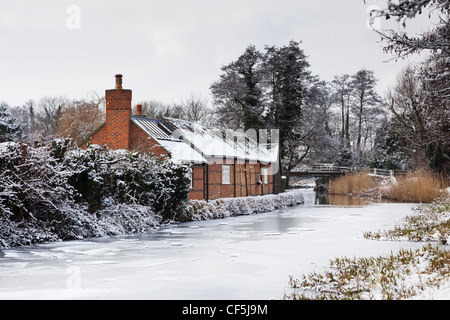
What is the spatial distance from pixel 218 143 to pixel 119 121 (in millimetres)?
7073

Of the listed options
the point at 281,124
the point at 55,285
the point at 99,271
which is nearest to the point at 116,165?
the point at 99,271

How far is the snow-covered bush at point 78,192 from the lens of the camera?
11.9 meters

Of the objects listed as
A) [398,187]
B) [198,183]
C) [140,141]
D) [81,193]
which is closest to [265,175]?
[398,187]

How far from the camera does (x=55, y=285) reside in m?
6.92

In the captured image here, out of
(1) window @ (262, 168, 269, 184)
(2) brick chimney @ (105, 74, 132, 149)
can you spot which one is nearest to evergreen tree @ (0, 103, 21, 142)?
(2) brick chimney @ (105, 74, 132, 149)

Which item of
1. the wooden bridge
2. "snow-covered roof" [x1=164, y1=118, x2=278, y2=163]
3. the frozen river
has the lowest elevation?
the frozen river

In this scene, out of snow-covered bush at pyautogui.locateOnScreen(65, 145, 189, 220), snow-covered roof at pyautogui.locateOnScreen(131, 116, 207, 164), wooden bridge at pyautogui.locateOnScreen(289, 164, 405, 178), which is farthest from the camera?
wooden bridge at pyautogui.locateOnScreen(289, 164, 405, 178)

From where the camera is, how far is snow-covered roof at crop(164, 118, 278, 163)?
26.9m

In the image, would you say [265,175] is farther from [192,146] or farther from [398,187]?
[192,146]

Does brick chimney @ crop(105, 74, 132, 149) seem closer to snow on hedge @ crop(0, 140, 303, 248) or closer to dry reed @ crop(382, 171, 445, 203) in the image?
snow on hedge @ crop(0, 140, 303, 248)

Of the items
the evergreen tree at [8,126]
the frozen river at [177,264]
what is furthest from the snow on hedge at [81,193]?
the evergreen tree at [8,126]

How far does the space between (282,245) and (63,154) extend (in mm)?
7017

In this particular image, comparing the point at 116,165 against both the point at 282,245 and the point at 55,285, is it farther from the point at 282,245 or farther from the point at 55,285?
the point at 55,285

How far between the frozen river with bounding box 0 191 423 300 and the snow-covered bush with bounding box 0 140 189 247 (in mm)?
963
